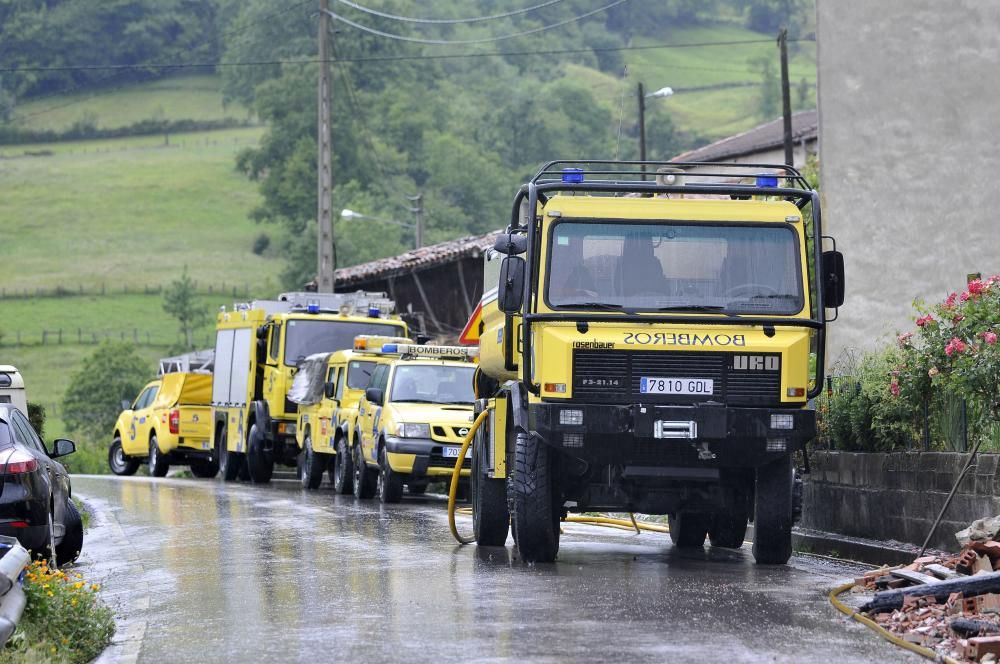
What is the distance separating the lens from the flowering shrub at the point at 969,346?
13.2 metres

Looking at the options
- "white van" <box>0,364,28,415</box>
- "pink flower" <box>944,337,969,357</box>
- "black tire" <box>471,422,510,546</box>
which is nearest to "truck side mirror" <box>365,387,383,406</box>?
"white van" <box>0,364,28,415</box>

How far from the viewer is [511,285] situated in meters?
13.6

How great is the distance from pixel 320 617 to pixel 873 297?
1627cm

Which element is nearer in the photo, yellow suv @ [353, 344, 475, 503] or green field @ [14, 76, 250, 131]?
yellow suv @ [353, 344, 475, 503]

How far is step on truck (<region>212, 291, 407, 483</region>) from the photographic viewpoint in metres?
29.7

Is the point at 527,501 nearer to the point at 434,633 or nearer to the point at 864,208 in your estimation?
the point at 434,633

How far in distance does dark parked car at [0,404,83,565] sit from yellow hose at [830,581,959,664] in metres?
6.22

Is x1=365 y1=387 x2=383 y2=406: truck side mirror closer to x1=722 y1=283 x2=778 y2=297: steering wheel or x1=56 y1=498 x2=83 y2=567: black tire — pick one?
x1=56 y1=498 x2=83 y2=567: black tire

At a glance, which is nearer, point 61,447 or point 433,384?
point 61,447

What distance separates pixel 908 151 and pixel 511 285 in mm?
13495

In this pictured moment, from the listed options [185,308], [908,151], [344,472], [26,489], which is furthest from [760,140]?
[185,308]

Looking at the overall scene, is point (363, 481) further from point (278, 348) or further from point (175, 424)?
point (175, 424)

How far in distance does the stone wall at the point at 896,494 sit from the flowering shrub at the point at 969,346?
0.57m

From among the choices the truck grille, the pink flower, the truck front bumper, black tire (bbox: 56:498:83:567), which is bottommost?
black tire (bbox: 56:498:83:567)
